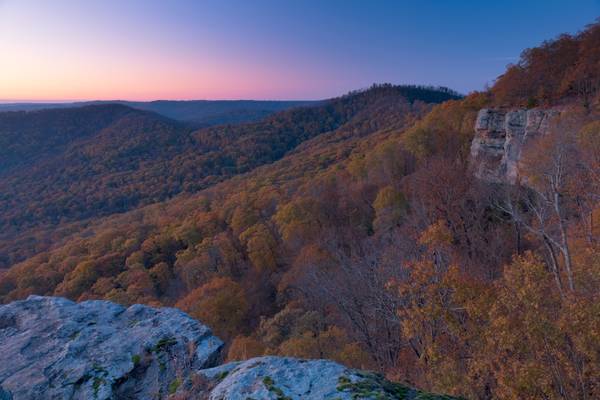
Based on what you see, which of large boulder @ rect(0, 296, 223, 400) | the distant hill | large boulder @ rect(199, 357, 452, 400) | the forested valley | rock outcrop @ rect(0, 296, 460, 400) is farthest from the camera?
the distant hill

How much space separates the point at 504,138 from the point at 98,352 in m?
41.0

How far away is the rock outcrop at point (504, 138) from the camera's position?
33156mm

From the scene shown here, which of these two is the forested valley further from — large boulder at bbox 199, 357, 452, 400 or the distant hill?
the distant hill

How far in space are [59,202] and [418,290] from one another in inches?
5839

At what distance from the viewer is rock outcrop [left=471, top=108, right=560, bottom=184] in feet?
109

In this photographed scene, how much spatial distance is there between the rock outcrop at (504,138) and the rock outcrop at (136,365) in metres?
31.5

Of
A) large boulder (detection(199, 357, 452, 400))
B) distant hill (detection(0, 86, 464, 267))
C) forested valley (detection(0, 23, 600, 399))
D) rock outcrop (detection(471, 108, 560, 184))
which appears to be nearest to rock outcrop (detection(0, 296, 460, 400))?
large boulder (detection(199, 357, 452, 400))

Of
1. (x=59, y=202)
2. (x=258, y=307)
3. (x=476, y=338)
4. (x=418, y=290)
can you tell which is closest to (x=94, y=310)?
(x=418, y=290)

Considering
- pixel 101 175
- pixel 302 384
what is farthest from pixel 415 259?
pixel 101 175

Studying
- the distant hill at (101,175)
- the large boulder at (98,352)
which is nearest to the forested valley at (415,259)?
the large boulder at (98,352)

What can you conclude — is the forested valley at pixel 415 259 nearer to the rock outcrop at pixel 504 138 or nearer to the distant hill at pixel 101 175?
the rock outcrop at pixel 504 138

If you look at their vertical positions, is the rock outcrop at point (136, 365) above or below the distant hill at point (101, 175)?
above

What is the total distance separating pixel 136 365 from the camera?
6.71 meters

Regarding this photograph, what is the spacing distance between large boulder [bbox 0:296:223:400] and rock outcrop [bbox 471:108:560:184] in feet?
104
